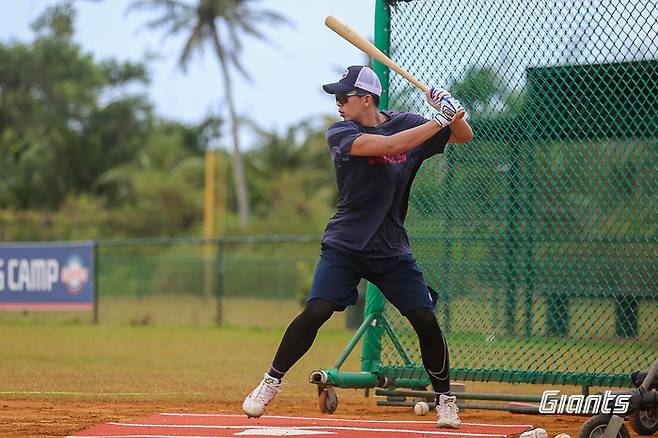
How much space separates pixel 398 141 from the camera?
6398 mm

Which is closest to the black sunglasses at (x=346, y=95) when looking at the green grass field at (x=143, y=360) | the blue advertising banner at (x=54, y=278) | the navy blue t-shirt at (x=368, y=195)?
the navy blue t-shirt at (x=368, y=195)

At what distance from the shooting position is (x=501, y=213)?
8.47 m

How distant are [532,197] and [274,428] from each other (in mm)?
2936

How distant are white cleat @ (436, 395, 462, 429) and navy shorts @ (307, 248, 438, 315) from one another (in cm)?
63

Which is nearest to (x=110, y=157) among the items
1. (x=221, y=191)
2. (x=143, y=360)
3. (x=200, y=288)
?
(x=221, y=191)

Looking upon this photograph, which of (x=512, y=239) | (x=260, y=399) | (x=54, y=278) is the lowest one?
(x=260, y=399)

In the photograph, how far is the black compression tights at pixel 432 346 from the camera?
22.2ft

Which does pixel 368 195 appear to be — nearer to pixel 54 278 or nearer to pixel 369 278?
pixel 369 278

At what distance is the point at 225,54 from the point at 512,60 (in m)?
40.6

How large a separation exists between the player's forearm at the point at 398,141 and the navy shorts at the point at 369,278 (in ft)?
2.30

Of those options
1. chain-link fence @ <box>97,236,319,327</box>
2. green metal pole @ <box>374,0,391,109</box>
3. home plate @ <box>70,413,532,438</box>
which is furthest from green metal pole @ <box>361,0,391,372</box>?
chain-link fence @ <box>97,236,319,327</box>

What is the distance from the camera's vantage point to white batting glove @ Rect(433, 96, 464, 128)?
6426 millimetres

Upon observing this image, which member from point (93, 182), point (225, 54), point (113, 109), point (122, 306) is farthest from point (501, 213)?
point (113, 109)

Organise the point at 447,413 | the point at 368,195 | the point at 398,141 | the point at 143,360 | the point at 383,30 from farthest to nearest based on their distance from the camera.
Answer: the point at 143,360 < the point at 383,30 < the point at 447,413 < the point at 368,195 < the point at 398,141
